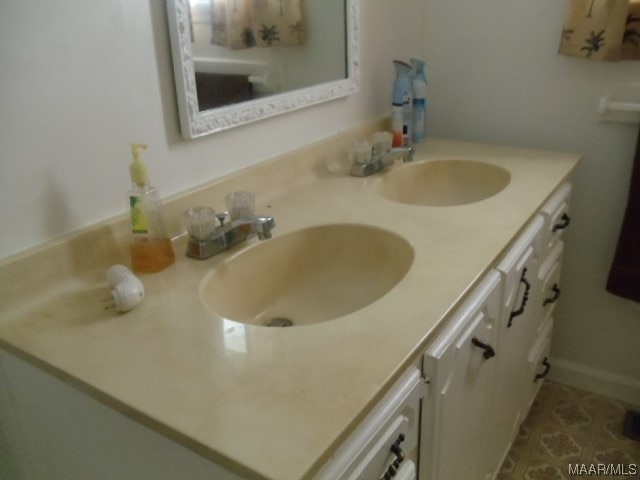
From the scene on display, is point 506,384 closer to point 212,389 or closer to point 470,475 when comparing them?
point 470,475

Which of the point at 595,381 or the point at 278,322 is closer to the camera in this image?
the point at 278,322

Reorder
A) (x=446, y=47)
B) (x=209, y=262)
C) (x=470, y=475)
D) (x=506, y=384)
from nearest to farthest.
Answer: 1. (x=209, y=262)
2. (x=470, y=475)
3. (x=506, y=384)
4. (x=446, y=47)

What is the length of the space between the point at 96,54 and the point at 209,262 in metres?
0.42

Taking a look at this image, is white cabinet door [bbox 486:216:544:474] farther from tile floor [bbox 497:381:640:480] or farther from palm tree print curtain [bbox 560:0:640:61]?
palm tree print curtain [bbox 560:0:640:61]

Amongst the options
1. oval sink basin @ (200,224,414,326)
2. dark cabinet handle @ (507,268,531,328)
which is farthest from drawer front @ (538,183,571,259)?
oval sink basin @ (200,224,414,326)

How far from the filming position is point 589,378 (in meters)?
1.95

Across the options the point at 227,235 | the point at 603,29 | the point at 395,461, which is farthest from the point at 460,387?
the point at 603,29

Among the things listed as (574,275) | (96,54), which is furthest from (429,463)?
(574,275)

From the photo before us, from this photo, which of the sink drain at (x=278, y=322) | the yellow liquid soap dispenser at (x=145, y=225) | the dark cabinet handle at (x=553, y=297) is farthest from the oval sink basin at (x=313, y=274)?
the dark cabinet handle at (x=553, y=297)

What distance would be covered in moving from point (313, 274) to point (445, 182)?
656mm

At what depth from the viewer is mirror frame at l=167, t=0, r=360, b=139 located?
1.05 m

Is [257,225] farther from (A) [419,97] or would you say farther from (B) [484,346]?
(A) [419,97]

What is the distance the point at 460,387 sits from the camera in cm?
103

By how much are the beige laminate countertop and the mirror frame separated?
14 centimetres
